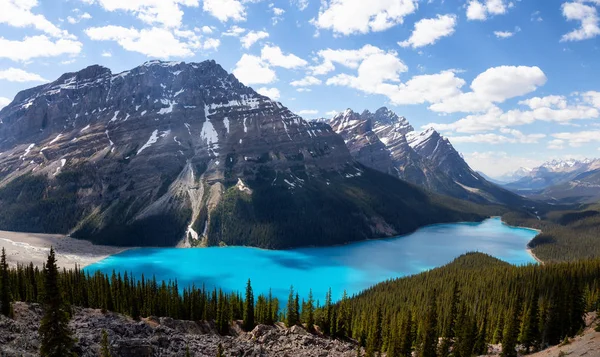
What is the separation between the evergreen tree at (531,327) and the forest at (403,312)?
17 cm

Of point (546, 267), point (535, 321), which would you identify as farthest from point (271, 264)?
point (535, 321)

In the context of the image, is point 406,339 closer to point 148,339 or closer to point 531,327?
point 531,327

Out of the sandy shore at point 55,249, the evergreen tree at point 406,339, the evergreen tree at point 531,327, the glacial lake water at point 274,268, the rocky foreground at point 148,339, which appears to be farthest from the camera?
the sandy shore at point 55,249

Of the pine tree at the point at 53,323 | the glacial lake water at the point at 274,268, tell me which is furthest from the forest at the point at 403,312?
the glacial lake water at the point at 274,268

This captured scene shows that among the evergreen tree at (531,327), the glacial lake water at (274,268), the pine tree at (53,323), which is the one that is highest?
the pine tree at (53,323)

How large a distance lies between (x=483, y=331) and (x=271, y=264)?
11752cm

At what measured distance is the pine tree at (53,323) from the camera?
28.8 metres

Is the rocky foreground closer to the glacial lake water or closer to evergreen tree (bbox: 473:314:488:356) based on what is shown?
evergreen tree (bbox: 473:314:488:356)

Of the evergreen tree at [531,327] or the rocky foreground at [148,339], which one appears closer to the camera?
the rocky foreground at [148,339]

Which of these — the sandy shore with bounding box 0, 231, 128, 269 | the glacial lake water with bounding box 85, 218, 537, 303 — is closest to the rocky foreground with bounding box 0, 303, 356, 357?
the glacial lake water with bounding box 85, 218, 537, 303

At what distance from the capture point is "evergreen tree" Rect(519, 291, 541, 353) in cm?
6431

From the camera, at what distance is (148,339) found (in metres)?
47.1

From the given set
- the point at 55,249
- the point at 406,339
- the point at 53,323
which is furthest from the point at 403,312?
the point at 55,249

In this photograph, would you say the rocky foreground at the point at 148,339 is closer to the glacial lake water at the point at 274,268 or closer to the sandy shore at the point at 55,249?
the glacial lake water at the point at 274,268
